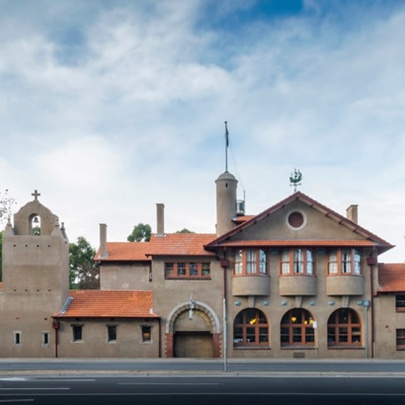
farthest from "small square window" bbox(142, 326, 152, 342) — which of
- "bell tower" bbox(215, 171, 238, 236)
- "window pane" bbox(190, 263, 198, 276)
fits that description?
"bell tower" bbox(215, 171, 238, 236)

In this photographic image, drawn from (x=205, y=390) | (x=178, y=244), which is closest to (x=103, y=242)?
(x=178, y=244)

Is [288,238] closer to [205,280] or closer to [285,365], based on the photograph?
[205,280]

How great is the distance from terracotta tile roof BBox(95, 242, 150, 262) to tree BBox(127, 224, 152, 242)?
121 ft

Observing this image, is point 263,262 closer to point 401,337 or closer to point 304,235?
point 304,235

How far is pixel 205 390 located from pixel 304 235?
61.9 feet

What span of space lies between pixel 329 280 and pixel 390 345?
5.82m

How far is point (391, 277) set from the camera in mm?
40531

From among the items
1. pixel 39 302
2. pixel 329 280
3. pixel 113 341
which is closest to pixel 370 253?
pixel 329 280

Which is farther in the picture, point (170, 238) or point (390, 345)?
point (170, 238)

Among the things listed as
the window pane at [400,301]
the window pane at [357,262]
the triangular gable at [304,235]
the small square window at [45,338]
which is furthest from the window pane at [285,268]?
the small square window at [45,338]

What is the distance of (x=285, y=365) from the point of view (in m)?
33.2

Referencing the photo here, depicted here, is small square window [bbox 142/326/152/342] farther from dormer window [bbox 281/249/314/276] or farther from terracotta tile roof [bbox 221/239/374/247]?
dormer window [bbox 281/249/314/276]

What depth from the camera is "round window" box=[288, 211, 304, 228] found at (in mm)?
40000

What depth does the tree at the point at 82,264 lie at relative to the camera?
92500 millimetres
